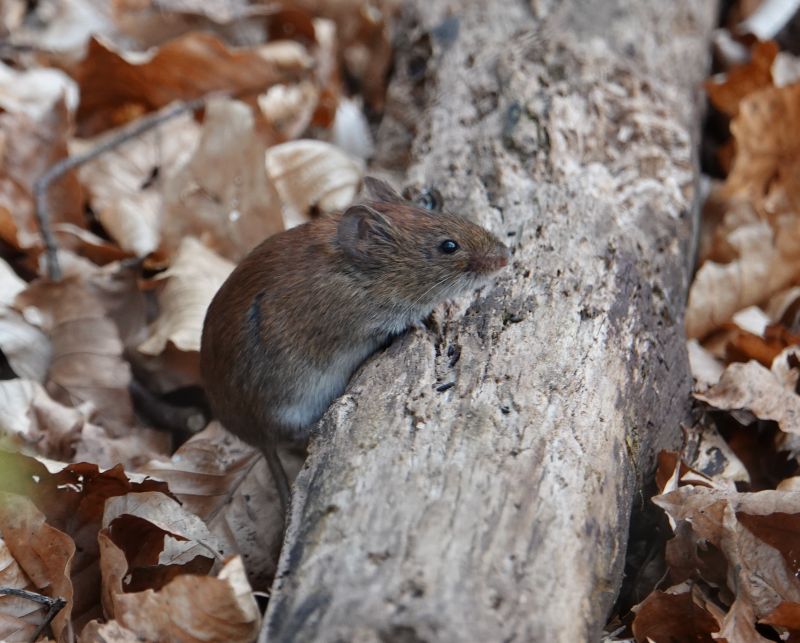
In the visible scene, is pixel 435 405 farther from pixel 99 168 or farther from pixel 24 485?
pixel 99 168

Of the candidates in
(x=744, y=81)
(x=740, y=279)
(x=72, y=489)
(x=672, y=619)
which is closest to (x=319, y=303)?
(x=72, y=489)

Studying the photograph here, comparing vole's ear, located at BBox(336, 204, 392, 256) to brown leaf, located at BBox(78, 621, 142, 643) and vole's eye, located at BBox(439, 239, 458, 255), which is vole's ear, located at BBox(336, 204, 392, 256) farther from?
brown leaf, located at BBox(78, 621, 142, 643)

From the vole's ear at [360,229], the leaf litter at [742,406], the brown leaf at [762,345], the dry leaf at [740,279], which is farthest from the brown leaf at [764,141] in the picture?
the vole's ear at [360,229]

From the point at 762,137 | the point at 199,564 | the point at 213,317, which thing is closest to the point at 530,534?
the point at 199,564

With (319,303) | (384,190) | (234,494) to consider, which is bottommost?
(234,494)

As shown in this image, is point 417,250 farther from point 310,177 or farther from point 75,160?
point 75,160

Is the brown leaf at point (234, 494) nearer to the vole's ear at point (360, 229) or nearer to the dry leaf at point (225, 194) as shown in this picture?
the vole's ear at point (360, 229)

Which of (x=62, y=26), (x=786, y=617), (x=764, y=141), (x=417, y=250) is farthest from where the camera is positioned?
(x=62, y=26)
